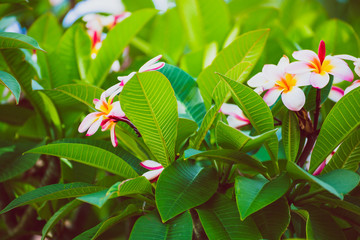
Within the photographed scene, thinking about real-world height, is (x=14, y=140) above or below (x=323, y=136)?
below

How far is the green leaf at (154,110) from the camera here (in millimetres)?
684

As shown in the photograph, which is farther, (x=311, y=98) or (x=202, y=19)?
(x=202, y=19)

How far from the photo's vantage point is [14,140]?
1127 millimetres

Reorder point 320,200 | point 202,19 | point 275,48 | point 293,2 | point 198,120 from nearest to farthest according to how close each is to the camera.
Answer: point 320,200 → point 198,120 → point 275,48 → point 202,19 → point 293,2

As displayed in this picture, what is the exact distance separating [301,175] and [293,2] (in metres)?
1.31

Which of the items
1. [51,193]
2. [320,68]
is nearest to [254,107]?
[320,68]

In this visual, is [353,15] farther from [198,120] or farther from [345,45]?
[198,120]

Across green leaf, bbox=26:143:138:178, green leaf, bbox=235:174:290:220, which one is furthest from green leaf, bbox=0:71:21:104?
green leaf, bbox=235:174:290:220

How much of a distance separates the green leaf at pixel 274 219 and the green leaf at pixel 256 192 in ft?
0.17

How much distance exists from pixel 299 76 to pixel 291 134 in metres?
0.12

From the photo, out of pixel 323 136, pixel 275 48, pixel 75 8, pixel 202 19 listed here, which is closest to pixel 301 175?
pixel 323 136

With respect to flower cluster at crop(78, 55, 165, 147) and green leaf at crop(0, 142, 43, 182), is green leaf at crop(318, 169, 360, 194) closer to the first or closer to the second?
flower cluster at crop(78, 55, 165, 147)

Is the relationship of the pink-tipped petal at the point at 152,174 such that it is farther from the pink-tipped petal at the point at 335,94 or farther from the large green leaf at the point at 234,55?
the pink-tipped petal at the point at 335,94

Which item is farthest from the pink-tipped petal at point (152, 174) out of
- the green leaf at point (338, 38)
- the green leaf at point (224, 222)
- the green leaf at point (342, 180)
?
the green leaf at point (338, 38)
